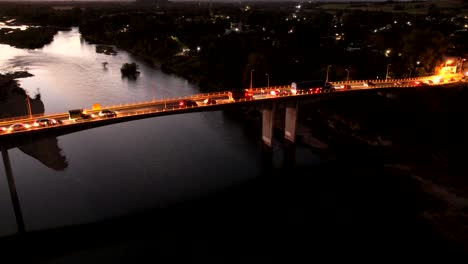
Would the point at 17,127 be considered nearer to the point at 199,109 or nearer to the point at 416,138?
the point at 199,109

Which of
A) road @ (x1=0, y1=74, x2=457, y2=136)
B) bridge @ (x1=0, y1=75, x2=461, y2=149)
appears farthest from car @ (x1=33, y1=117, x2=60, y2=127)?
bridge @ (x1=0, y1=75, x2=461, y2=149)

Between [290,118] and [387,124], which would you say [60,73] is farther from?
[387,124]

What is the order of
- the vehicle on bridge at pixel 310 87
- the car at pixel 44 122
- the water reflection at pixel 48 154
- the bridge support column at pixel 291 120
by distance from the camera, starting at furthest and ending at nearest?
the vehicle on bridge at pixel 310 87 → the bridge support column at pixel 291 120 → the water reflection at pixel 48 154 → the car at pixel 44 122

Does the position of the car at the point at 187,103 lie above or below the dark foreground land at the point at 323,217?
above

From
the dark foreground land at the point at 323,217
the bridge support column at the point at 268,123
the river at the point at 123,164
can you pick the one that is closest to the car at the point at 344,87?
the dark foreground land at the point at 323,217

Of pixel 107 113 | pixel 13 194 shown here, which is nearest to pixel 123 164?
pixel 107 113

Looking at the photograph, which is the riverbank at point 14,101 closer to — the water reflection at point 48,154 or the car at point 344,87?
the water reflection at point 48,154
